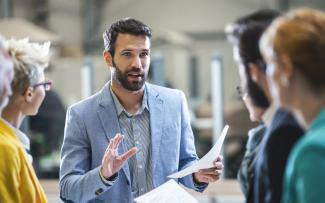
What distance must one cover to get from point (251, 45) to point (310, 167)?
1.49 feet

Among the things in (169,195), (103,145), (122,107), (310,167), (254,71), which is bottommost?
(169,195)

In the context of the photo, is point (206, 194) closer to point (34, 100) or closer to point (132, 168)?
point (132, 168)

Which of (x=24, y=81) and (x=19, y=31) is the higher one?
(x=24, y=81)

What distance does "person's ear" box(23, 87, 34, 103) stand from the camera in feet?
6.16

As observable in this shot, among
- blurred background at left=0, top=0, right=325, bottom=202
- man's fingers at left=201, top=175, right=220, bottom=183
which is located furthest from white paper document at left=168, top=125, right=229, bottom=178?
blurred background at left=0, top=0, right=325, bottom=202

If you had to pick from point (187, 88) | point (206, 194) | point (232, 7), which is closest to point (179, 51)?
point (187, 88)

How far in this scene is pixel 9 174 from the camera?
1.69m

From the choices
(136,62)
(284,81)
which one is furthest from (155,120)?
(284,81)

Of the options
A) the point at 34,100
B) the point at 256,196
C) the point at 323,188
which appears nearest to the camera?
the point at 323,188

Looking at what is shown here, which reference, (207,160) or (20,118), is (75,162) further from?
(207,160)

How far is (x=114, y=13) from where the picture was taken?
773 centimetres

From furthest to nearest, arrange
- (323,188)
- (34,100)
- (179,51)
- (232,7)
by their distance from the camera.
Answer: (232,7) < (179,51) < (34,100) < (323,188)

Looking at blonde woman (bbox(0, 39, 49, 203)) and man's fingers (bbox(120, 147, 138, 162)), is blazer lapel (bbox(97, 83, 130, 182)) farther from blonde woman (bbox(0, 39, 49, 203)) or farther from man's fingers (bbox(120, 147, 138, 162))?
blonde woman (bbox(0, 39, 49, 203))

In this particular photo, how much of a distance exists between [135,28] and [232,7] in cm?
557
